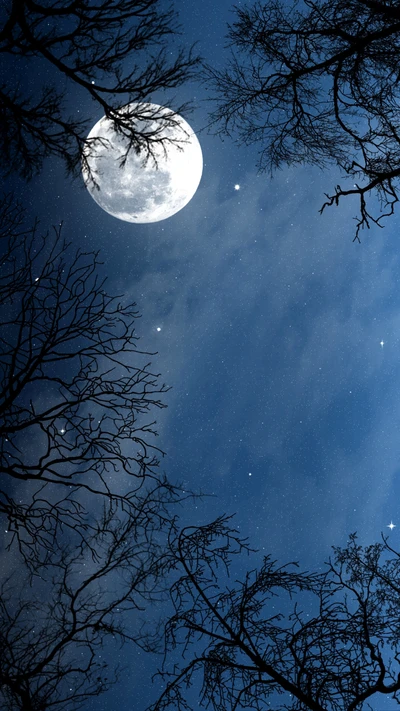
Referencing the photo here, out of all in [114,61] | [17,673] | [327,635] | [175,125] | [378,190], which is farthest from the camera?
[17,673]

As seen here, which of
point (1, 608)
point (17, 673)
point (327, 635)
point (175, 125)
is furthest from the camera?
point (1, 608)

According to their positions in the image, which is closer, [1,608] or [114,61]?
[114,61]

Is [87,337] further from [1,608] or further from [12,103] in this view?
[1,608]

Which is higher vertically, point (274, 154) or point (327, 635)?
point (274, 154)

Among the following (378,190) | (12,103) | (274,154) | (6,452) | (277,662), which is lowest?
(277,662)

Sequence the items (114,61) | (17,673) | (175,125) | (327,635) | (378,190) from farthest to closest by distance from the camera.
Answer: (17,673), (378,190), (175,125), (114,61), (327,635)

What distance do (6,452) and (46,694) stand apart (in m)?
3.36

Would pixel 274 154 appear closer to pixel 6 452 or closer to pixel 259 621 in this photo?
pixel 6 452

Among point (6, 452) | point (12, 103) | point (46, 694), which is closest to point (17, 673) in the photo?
point (46, 694)

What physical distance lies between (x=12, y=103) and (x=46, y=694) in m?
6.83

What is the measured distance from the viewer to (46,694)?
6.34m

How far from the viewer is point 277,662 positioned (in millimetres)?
4516

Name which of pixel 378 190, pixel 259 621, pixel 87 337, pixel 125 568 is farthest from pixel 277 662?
pixel 378 190

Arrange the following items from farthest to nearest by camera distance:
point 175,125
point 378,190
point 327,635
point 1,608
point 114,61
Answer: point 1,608 → point 378,190 → point 175,125 → point 114,61 → point 327,635
